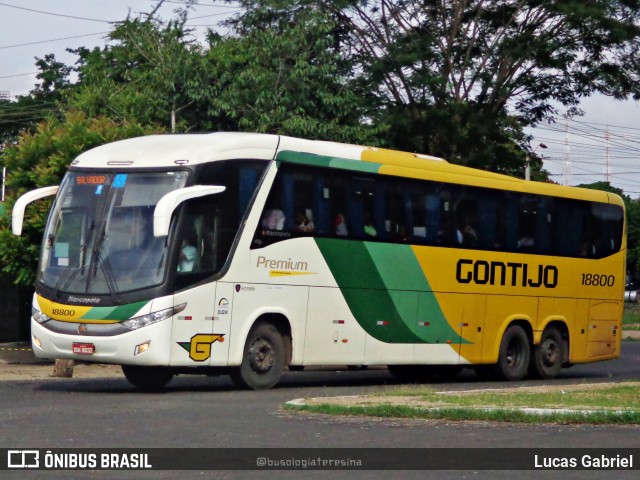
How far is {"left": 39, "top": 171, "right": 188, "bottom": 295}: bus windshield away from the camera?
17.4 metres

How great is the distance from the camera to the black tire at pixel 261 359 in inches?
731

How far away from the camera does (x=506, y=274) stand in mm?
23406

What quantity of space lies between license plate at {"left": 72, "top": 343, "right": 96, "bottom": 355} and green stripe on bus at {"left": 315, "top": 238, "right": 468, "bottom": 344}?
3.99m

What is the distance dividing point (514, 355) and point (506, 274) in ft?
5.44

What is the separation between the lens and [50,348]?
57.8 ft

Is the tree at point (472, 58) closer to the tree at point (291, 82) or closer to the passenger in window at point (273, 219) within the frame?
the tree at point (291, 82)

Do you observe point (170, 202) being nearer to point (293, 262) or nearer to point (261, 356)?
point (293, 262)

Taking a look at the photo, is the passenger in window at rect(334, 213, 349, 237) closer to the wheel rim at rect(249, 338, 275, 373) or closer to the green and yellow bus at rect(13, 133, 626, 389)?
the green and yellow bus at rect(13, 133, 626, 389)

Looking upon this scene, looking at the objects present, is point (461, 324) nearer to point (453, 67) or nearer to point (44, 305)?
point (44, 305)

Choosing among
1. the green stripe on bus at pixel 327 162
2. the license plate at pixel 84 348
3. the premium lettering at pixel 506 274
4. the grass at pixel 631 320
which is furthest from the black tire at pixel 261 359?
the grass at pixel 631 320

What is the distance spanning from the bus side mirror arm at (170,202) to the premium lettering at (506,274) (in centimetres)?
610

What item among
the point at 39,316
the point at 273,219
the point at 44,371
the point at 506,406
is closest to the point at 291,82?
the point at 44,371

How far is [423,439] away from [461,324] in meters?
10.7

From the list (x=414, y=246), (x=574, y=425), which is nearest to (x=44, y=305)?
(x=414, y=246)
